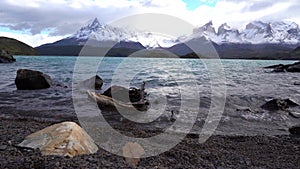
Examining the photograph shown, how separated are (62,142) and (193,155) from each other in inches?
147

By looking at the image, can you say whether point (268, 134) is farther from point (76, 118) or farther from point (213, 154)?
point (76, 118)

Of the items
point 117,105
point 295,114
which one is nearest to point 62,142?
point 117,105

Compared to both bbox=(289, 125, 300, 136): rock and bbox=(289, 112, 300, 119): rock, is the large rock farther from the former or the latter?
bbox=(289, 112, 300, 119): rock

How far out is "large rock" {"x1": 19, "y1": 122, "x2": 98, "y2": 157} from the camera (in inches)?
305

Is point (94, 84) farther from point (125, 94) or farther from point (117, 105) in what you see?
point (117, 105)

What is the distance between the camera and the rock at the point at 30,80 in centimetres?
2466

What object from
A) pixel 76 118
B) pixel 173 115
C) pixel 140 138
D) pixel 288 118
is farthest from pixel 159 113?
pixel 288 118

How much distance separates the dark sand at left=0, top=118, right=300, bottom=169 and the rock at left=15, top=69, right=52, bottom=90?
1307 centimetres

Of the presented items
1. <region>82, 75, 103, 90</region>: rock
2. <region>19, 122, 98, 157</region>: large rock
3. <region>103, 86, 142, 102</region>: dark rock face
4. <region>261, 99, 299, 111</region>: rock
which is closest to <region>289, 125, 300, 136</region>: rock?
<region>261, 99, 299, 111</region>: rock

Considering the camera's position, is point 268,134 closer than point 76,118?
Yes

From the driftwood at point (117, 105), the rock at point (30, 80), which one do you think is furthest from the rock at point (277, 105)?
the rock at point (30, 80)

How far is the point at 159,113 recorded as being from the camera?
16.7 meters

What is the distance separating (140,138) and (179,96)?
1247 centimetres

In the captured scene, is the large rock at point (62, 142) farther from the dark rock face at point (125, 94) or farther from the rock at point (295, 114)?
the rock at point (295, 114)
